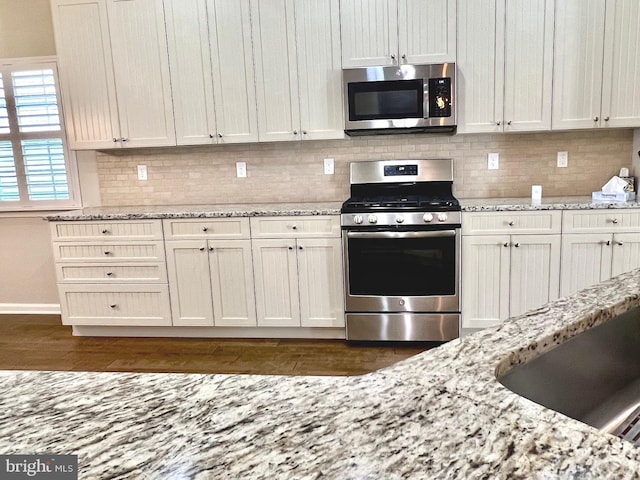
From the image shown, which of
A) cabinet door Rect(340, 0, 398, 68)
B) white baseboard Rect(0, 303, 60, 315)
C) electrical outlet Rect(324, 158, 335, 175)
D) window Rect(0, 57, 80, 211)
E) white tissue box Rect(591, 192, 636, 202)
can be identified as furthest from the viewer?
white baseboard Rect(0, 303, 60, 315)

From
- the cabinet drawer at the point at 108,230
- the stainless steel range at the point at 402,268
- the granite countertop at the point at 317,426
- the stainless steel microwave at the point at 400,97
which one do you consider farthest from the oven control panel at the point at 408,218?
the granite countertop at the point at 317,426

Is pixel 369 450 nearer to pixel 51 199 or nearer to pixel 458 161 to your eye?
pixel 458 161

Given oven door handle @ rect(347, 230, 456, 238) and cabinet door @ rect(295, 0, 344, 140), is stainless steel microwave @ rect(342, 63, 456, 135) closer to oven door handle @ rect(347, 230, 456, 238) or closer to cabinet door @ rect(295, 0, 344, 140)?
cabinet door @ rect(295, 0, 344, 140)

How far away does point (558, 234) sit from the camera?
305cm

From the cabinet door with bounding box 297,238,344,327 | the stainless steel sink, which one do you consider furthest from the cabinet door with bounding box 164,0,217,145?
the stainless steel sink

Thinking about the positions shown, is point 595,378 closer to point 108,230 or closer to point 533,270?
point 533,270

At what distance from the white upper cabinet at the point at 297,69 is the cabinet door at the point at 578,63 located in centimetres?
146

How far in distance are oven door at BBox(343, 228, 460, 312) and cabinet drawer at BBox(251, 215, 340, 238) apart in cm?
15

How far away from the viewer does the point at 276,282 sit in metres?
3.33

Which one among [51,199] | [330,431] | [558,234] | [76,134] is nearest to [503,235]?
[558,234]

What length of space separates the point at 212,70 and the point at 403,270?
1.97m

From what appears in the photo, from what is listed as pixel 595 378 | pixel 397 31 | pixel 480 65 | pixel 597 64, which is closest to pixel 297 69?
pixel 397 31

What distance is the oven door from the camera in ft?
10.1

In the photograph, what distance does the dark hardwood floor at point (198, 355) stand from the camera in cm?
298
